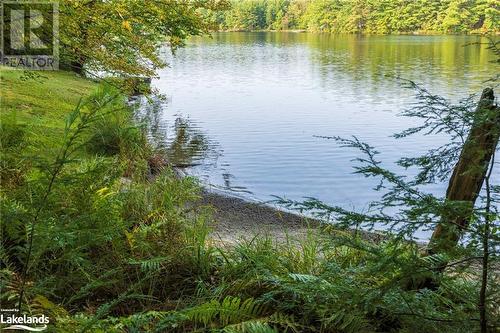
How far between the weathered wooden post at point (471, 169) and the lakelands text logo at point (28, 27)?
4.00m

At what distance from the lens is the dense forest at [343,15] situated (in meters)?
66.5

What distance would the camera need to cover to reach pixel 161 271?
400cm

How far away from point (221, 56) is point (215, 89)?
2404 cm

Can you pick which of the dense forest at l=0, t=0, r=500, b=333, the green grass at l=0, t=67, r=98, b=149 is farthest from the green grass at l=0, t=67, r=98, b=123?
the dense forest at l=0, t=0, r=500, b=333

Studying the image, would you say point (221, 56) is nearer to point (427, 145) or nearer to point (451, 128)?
point (427, 145)

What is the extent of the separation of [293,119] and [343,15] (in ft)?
294

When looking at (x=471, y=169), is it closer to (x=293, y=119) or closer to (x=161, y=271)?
(x=161, y=271)

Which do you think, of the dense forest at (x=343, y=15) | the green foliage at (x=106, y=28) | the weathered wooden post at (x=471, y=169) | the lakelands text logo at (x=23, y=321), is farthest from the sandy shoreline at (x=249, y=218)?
the dense forest at (x=343, y=15)

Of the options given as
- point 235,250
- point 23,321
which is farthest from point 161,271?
point 23,321

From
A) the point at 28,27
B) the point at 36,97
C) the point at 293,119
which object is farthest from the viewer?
the point at 293,119

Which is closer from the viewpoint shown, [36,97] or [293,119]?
[36,97]

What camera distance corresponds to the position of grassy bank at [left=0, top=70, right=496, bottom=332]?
254cm

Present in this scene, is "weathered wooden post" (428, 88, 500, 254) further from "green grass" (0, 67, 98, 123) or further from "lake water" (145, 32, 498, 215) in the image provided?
"green grass" (0, 67, 98, 123)

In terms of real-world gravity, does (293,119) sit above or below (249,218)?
above
